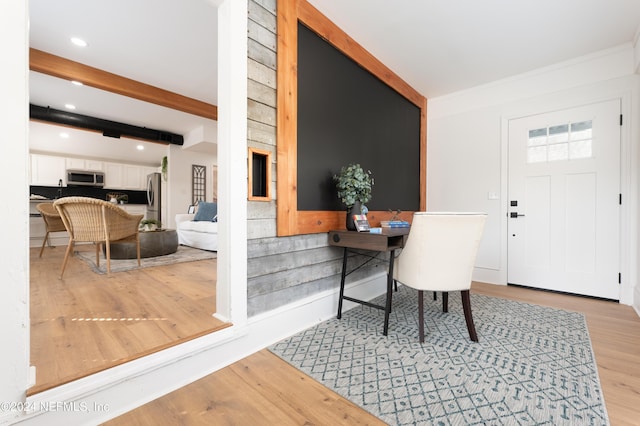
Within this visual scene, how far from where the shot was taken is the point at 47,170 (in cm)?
625

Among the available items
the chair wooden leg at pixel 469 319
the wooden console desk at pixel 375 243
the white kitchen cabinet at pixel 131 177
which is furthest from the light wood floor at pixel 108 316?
the white kitchen cabinet at pixel 131 177

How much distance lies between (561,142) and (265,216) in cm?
347

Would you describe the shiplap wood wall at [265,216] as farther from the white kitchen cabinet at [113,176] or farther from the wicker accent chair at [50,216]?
the white kitchen cabinet at [113,176]

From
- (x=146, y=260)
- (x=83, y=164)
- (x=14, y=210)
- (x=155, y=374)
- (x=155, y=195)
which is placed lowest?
(x=155, y=374)

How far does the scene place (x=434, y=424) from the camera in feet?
3.92

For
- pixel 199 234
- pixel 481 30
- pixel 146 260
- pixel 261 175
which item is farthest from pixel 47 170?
pixel 481 30

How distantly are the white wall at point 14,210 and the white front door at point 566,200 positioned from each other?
4.29 m

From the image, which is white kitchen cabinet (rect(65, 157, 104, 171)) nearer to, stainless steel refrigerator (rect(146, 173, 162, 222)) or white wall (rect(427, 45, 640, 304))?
stainless steel refrigerator (rect(146, 173, 162, 222))

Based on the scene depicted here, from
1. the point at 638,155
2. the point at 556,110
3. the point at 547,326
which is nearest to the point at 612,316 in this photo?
the point at 547,326

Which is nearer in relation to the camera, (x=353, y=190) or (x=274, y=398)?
(x=274, y=398)

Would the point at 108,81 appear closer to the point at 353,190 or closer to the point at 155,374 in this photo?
the point at 353,190

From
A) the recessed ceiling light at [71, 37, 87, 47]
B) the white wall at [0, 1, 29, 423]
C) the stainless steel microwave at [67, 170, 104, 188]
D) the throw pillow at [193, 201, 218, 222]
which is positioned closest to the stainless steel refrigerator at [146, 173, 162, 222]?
the stainless steel microwave at [67, 170, 104, 188]

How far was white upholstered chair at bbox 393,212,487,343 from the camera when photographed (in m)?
1.88

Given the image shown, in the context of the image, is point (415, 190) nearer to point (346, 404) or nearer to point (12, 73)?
point (346, 404)
